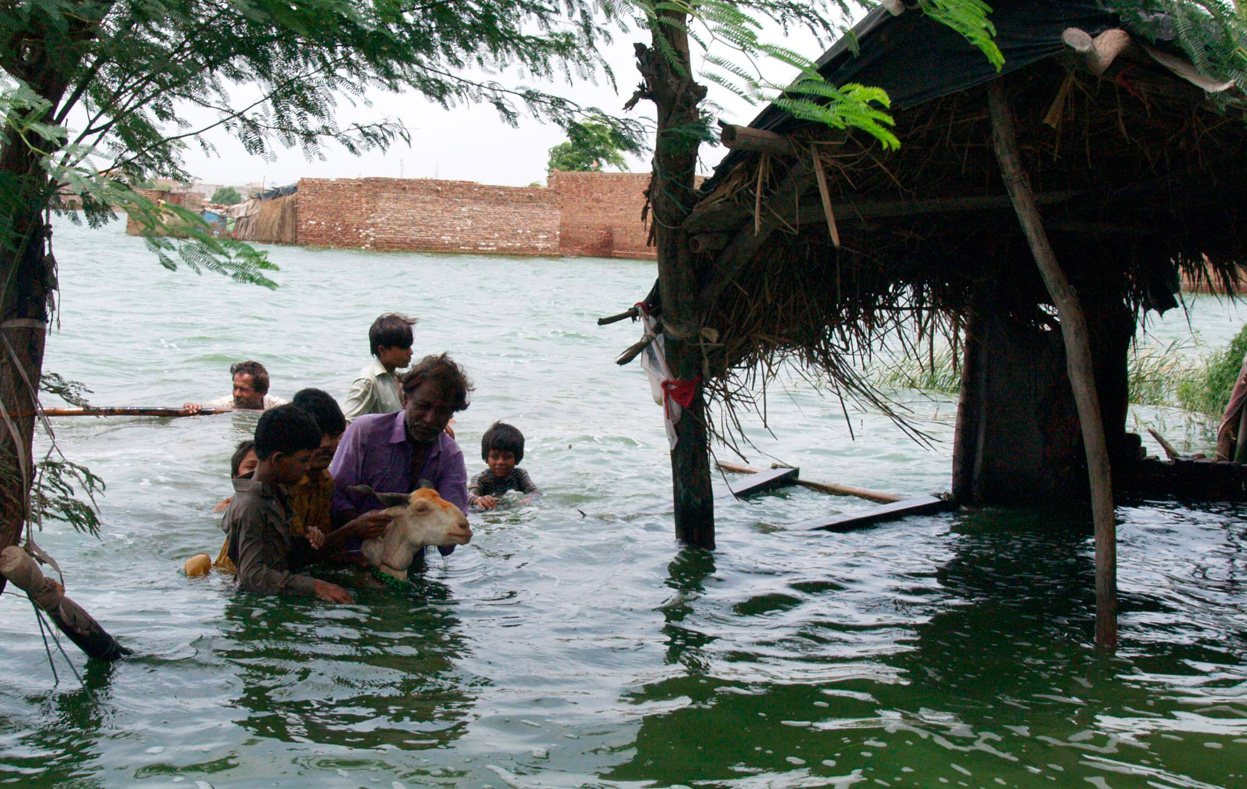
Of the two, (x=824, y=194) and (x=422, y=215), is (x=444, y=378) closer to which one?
(x=824, y=194)

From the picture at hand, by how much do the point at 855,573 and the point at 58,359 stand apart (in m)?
15.1

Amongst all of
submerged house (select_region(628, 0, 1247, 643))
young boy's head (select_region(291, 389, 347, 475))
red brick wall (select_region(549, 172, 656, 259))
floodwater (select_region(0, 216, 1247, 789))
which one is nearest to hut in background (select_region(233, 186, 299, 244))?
red brick wall (select_region(549, 172, 656, 259))

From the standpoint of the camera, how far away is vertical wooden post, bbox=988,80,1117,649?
447 centimetres

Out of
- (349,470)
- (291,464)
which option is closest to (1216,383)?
(349,470)

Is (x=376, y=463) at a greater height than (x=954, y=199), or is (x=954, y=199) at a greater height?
(x=954, y=199)

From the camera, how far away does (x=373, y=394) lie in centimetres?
697

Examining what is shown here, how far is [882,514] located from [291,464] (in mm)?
4681

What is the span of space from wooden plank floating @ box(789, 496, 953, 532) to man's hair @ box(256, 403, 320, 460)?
410 cm

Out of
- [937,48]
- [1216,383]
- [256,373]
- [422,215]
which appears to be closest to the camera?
[937,48]

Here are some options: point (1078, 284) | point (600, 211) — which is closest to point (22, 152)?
point (1078, 284)

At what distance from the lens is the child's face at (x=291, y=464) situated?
4621 mm

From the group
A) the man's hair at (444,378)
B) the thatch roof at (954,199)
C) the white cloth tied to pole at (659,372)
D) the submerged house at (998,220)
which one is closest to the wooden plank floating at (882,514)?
the submerged house at (998,220)

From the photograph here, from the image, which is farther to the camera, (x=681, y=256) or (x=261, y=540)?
(x=681, y=256)

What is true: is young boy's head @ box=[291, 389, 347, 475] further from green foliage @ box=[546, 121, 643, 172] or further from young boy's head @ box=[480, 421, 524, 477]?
young boy's head @ box=[480, 421, 524, 477]
